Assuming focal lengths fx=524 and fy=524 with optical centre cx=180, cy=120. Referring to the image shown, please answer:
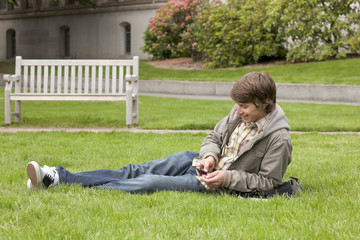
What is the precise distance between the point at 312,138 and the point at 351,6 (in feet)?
44.7

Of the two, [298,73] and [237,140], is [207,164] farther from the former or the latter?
[298,73]

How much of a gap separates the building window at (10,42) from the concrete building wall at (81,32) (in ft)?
0.74

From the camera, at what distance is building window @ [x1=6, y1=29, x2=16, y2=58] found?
37031mm

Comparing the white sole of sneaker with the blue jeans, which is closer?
the white sole of sneaker

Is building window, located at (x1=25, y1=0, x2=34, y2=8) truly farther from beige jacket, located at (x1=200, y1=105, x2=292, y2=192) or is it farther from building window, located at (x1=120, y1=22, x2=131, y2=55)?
beige jacket, located at (x1=200, y1=105, x2=292, y2=192)

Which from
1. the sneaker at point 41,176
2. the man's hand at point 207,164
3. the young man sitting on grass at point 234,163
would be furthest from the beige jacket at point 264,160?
the sneaker at point 41,176

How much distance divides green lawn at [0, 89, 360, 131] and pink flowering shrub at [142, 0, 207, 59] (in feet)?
35.5

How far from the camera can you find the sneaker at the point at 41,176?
3.66 meters

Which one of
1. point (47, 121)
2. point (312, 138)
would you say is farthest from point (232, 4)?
point (312, 138)

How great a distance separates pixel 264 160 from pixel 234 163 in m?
0.23

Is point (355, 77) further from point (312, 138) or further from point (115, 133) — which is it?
point (115, 133)

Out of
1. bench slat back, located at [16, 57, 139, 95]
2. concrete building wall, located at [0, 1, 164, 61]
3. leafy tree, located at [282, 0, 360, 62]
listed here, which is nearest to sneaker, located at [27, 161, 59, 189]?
bench slat back, located at [16, 57, 139, 95]

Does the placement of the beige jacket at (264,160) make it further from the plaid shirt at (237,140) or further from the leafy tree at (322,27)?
the leafy tree at (322,27)

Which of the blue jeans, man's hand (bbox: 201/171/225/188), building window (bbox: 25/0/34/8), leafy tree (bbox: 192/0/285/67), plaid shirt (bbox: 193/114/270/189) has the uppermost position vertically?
building window (bbox: 25/0/34/8)
